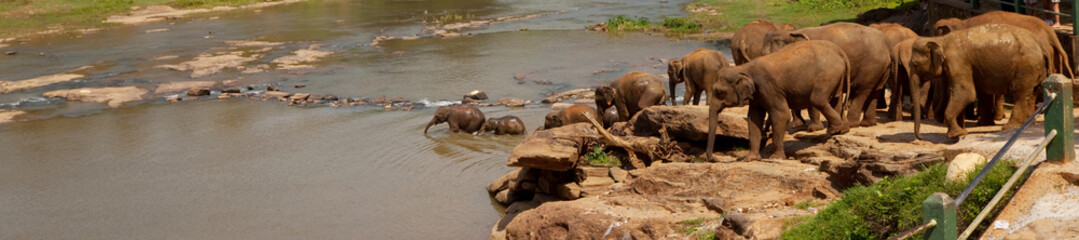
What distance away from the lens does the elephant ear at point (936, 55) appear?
1159 centimetres

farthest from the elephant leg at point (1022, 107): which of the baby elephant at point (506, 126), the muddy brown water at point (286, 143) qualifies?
the baby elephant at point (506, 126)

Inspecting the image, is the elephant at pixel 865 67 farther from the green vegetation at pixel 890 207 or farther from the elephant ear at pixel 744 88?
the green vegetation at pixel 890 207

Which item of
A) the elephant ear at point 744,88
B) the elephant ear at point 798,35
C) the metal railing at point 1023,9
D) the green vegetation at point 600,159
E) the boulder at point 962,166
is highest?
the metal railing at point 1023,9

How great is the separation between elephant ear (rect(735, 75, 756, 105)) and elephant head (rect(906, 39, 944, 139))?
1.73 m

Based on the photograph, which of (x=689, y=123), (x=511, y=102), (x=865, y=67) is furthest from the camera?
(x=511, y=102)

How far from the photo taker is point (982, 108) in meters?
12.2

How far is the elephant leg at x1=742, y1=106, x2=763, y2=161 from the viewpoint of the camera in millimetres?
12625

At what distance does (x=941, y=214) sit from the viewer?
579 cm

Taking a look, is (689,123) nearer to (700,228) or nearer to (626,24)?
(700,228)

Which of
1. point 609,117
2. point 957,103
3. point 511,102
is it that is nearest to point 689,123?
point 957,103

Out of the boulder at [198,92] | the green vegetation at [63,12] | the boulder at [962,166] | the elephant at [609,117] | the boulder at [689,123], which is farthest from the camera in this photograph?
the green vegetation at [63,12]

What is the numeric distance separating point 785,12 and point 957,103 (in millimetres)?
27834

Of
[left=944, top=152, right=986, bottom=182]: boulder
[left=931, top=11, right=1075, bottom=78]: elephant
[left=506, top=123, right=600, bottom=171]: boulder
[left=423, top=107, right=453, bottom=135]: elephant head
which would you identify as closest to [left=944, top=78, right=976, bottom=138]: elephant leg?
[left=931, top=11, right=1075, bottom=78]: elephant

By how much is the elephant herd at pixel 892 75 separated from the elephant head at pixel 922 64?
0.03 feet
